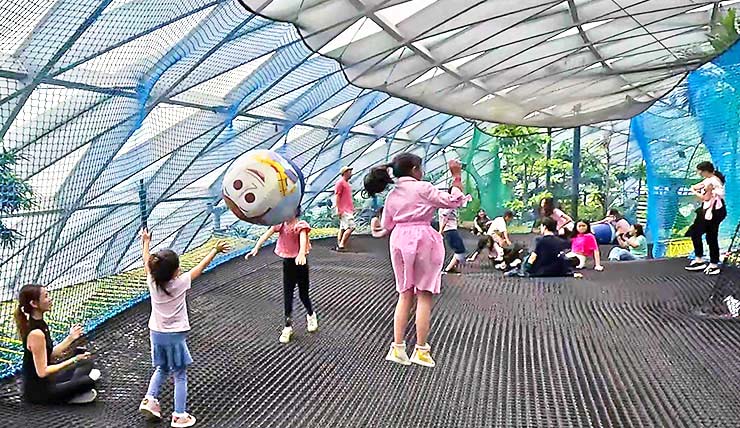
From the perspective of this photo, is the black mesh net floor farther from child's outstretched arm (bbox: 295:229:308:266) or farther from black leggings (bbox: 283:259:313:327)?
child's outstretched arm (bbox: 295:229:308:266)

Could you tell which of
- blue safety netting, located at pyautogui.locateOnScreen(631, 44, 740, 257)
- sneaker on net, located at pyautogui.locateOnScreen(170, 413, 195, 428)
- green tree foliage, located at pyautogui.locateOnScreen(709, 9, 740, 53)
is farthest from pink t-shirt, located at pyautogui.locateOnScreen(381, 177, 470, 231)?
green tree foliage, located at pyautogui.locateOnScreen(709, 9, 740, 53)

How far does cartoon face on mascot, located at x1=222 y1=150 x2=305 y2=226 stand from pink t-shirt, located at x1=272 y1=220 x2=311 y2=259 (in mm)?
872

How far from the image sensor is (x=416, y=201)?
16.3 ft

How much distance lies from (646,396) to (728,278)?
14.8 ft

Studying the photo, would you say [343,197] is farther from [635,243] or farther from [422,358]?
[422,358]

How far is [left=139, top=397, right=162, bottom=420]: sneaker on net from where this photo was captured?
162 inches

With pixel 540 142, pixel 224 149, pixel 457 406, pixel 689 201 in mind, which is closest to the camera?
pixel 457 406

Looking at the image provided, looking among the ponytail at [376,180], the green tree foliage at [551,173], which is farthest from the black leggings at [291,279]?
the green tree foliage at [551,173]

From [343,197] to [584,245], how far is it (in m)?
4.55

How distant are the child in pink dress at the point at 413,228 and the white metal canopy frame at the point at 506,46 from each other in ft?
18.1

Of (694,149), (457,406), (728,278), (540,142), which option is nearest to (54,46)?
(457,406)

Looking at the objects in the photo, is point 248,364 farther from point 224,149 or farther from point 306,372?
point 224,149

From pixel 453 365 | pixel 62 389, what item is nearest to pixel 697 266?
pixel 453 365

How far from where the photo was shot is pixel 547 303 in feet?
26.4
